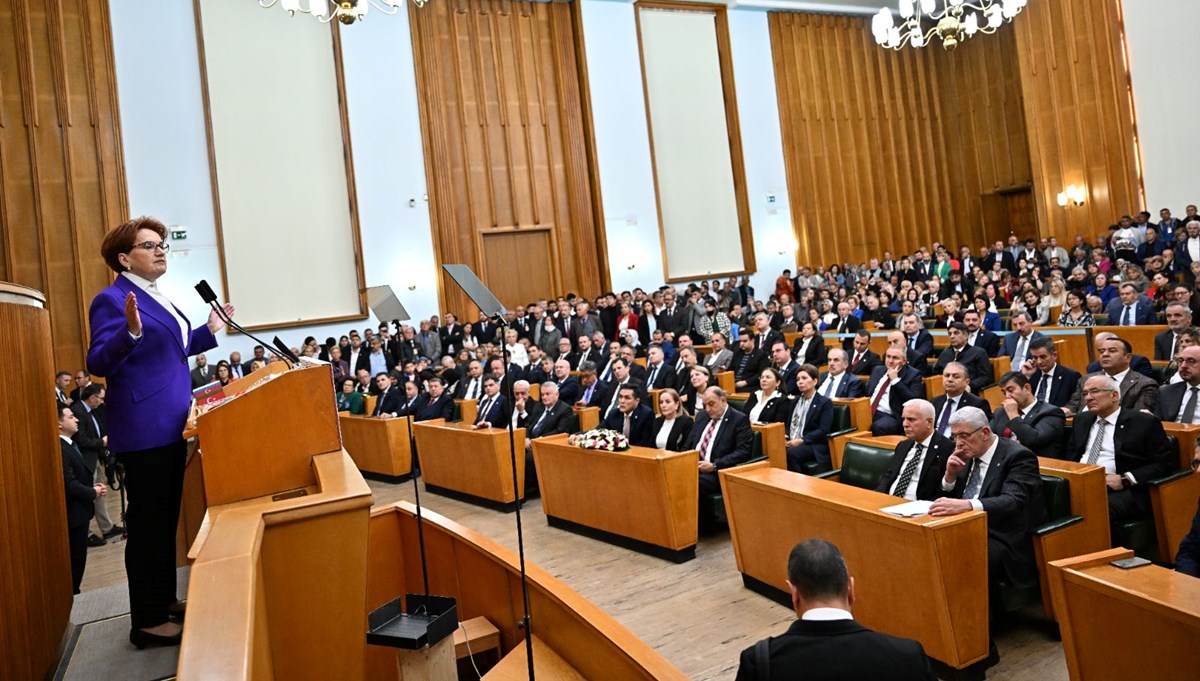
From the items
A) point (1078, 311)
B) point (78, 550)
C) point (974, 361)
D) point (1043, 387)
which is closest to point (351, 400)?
point (78, 550)

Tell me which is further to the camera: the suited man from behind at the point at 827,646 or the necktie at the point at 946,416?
the necktie at the point at 946,416

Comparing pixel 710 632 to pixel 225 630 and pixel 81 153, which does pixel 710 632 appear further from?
pixel 81 153

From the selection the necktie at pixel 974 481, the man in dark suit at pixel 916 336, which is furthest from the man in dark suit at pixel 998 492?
the man in dark suit at pixel 916 336

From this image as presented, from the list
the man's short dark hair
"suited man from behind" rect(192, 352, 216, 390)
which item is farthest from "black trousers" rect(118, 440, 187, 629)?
"suited man from behind" rect(192, 352, 216, 390)

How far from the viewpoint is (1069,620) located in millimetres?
2551

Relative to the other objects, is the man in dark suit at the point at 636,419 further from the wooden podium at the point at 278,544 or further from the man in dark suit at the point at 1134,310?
the man in dark suit at the point at 1134,310

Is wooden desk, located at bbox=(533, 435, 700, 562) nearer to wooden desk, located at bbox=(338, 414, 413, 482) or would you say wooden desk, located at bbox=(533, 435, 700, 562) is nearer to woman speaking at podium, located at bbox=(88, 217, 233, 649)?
wooden desk, located at bbox=(338, 414, 413, 482)

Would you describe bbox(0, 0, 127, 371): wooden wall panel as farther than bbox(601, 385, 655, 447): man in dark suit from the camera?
Yes

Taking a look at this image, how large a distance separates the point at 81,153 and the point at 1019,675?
12.5 metres

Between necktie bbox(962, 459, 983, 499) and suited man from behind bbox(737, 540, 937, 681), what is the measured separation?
7.08 ft

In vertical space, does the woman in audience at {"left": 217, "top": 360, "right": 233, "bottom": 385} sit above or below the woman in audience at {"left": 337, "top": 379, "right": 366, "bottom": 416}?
above

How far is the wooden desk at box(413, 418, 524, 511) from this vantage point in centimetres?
643

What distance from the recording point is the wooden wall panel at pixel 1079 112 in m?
13.4

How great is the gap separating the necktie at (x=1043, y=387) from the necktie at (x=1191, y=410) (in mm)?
1106
